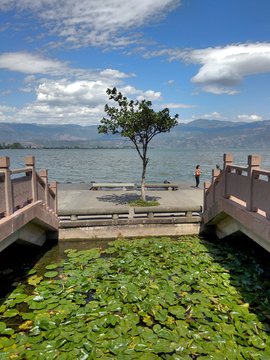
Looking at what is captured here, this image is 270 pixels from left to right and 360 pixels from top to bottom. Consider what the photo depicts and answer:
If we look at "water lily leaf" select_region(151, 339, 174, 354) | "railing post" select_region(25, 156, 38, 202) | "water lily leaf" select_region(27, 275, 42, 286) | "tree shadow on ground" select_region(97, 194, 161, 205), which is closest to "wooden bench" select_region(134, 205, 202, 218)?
"tree shadow on ground" select_region(97, 194, 161, 205)

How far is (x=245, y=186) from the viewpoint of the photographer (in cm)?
780

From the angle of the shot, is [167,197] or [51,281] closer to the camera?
[51,281]

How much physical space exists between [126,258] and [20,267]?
11.1ft

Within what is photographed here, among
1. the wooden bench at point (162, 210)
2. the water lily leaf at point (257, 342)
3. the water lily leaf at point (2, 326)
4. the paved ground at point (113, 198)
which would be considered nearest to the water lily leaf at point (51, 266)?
the water lily leaf at point (2, 326)

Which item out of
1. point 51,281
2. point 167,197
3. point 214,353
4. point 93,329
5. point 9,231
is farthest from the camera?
point 167,197

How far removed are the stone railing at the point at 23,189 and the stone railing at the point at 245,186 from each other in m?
6.11

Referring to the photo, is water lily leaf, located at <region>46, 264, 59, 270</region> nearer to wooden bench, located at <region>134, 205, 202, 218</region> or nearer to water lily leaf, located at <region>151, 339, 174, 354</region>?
wooden bench, located at <region>134, 205, 202, 218</region>

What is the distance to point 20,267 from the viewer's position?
8.54 metres

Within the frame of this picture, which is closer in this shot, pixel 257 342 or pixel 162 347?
pixel 162 347

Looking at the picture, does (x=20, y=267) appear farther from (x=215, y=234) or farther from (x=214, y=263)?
(x=215, y=234)

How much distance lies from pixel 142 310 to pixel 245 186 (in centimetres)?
448

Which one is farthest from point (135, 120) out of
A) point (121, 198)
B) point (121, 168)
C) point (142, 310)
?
point (121, 168)

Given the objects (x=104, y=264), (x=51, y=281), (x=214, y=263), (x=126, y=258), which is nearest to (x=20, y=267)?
(x=51, y=281)

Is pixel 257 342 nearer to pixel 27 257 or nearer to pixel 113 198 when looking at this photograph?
pixel 27 257
